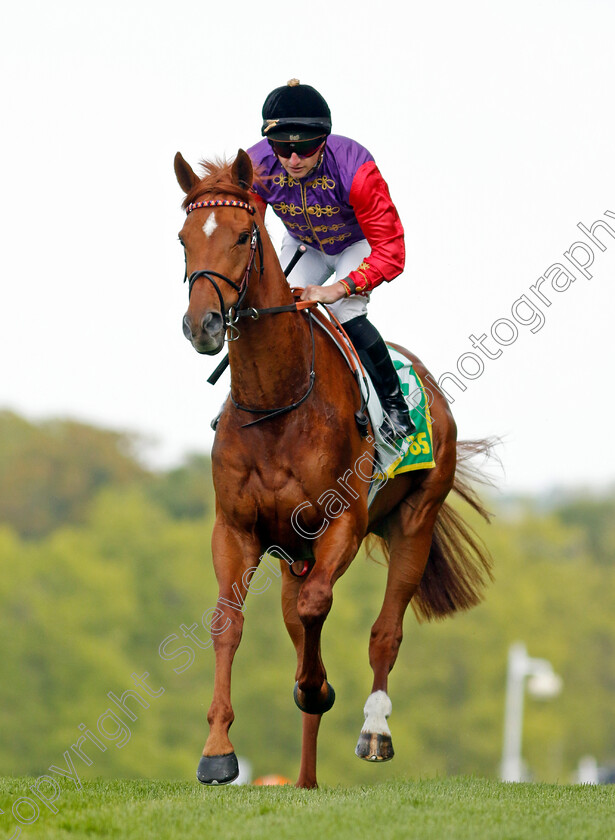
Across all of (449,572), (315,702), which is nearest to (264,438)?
(315,702)

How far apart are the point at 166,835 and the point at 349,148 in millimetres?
3680

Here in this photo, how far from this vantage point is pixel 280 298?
6.04m

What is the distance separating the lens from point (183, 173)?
19.1ft

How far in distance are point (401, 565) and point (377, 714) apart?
1.30 metres

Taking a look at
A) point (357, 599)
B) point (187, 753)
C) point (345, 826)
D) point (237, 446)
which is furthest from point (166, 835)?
point (357, 599)

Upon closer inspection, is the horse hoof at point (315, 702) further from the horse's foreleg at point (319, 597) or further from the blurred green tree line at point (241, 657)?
the blurred green tree line at point (241, 657)

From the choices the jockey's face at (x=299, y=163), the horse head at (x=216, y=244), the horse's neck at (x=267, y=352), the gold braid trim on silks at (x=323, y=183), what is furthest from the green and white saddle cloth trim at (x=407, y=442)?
the horse head at (x=216, y=244)

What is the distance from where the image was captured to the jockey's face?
6.25 meters

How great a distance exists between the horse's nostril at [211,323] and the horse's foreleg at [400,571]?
270 centimetres

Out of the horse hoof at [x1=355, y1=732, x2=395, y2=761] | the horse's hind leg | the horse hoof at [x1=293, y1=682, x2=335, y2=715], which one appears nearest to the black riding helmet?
the horse's hind leg

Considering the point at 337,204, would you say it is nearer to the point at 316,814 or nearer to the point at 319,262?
the point at 319,262

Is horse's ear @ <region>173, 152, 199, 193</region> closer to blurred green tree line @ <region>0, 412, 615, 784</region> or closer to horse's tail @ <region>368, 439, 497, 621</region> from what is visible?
horse's tail @ <region>368, 439, 497, 621</region>

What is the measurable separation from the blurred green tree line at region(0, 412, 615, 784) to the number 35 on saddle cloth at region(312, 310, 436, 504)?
2375 cm

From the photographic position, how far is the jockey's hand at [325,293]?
6.17 m
